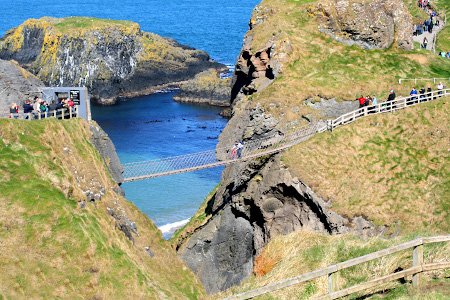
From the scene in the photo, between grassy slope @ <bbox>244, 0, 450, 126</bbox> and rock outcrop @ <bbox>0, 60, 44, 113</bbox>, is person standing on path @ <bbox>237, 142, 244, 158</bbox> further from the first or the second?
rock outcrop @ <bbox>0, 60, 44, 113</bbox>

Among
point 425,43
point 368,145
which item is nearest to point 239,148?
point 368,145

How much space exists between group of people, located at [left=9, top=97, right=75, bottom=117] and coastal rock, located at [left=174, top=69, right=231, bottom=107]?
71.3 m

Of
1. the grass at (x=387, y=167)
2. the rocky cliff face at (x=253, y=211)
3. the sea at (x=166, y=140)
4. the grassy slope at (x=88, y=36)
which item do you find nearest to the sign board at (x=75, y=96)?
the rocky cliff face at (x=253, y=211)

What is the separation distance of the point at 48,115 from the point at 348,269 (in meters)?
22.1

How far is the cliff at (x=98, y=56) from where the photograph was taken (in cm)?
11519

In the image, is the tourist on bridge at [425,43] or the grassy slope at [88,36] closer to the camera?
the tourist on bridge at [425,43]

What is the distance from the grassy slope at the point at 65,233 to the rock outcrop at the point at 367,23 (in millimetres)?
29003

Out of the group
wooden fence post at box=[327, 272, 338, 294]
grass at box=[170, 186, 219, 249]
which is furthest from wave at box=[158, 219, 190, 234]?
wooden fence post at box=[327, 272, 338, 294]

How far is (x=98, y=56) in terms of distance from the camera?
11631 cm

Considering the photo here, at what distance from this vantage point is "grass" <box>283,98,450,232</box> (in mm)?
46562

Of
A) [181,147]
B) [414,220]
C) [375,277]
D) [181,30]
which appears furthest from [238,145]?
[181,30]

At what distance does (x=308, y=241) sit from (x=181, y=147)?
199ft

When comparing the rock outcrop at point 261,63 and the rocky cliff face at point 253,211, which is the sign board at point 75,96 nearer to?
the rocky cliff face at point 253,211

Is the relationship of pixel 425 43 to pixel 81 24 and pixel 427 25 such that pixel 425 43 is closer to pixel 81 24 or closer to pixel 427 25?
pixel 427 25
